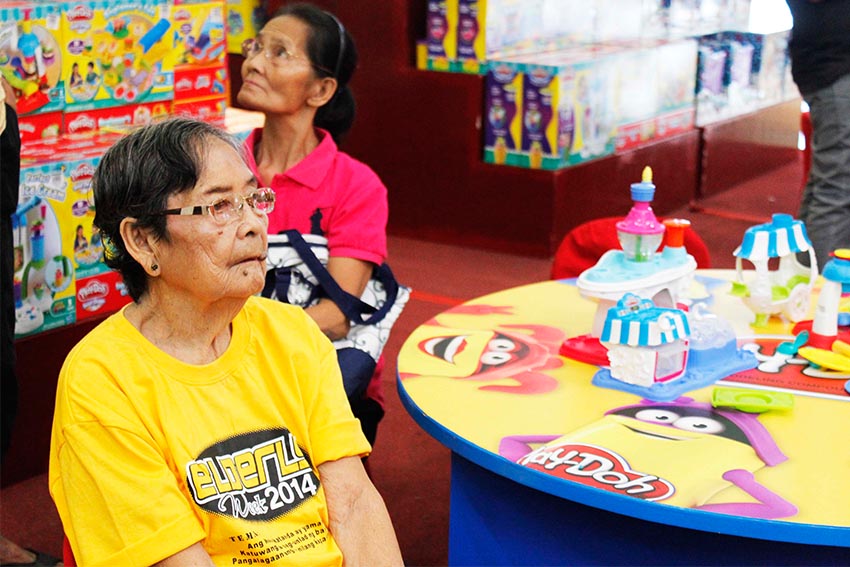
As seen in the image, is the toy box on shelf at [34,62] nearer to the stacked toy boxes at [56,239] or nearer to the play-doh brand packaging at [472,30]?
the stacked toy boxes at [56,239]

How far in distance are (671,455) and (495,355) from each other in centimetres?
57

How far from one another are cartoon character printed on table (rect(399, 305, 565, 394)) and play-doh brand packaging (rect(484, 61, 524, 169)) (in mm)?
3108

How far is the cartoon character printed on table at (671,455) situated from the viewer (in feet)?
6.12

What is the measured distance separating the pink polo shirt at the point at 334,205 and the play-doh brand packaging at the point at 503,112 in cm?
285

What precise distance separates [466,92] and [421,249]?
2.62 feet

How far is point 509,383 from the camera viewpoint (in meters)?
2.33

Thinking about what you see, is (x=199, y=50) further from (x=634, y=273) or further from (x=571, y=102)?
(x=571, y=102)

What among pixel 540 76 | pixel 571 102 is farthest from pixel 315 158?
pixel 571 102

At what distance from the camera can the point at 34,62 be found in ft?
10.8

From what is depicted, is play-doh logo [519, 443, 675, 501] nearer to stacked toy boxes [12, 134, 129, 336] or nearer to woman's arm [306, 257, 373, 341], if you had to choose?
woman's arm [306, 257, 373, 341]

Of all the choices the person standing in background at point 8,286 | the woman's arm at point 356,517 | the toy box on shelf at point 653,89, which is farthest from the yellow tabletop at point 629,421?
the toy box on shelf at point 653,89

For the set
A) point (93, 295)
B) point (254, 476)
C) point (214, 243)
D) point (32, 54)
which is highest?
point (32, 54)

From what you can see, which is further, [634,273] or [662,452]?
[634,273]

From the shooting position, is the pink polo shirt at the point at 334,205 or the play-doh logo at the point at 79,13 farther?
the play-doh logo at the point at 79,13
